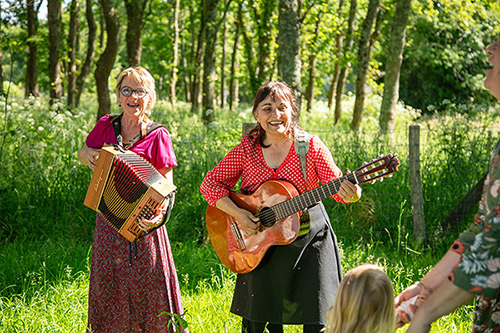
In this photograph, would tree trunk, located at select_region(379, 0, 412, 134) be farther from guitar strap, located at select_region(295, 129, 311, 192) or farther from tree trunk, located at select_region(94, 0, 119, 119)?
guitar strap, located at select_region(295, 129, 311, 192)

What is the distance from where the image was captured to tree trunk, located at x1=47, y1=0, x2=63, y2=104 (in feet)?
41.8

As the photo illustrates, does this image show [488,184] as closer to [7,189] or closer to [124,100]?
[124,100]

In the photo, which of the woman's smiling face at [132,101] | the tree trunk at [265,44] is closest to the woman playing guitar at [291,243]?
the woman's smiling face at [132,101]

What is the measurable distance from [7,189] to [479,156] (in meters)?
6.13

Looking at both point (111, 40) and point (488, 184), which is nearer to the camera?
point (488, 184)

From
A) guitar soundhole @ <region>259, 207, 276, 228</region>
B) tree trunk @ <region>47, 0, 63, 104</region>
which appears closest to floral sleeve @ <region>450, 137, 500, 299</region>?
guitar soundhole @ <region>259, 207, 276, 228</region>

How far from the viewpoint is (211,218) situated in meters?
4.06

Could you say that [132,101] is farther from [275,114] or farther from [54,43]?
[54,43]

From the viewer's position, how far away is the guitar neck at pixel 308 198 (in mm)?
3352

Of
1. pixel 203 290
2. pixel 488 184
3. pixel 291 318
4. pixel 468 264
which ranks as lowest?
pixel 203 290

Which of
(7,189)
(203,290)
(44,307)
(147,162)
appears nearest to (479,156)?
(203,290)

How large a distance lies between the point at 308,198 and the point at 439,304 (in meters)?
1.60

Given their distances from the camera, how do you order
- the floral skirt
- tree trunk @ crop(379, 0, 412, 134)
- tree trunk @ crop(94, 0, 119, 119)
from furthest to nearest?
1. tree trunk @ crop(379, 0, 412, 134)
2. tree trunk @ crop(94, 0, 119, 119)
3. the floral skirt

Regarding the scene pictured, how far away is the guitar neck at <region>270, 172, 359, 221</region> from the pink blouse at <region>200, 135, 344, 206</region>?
0.14 m
